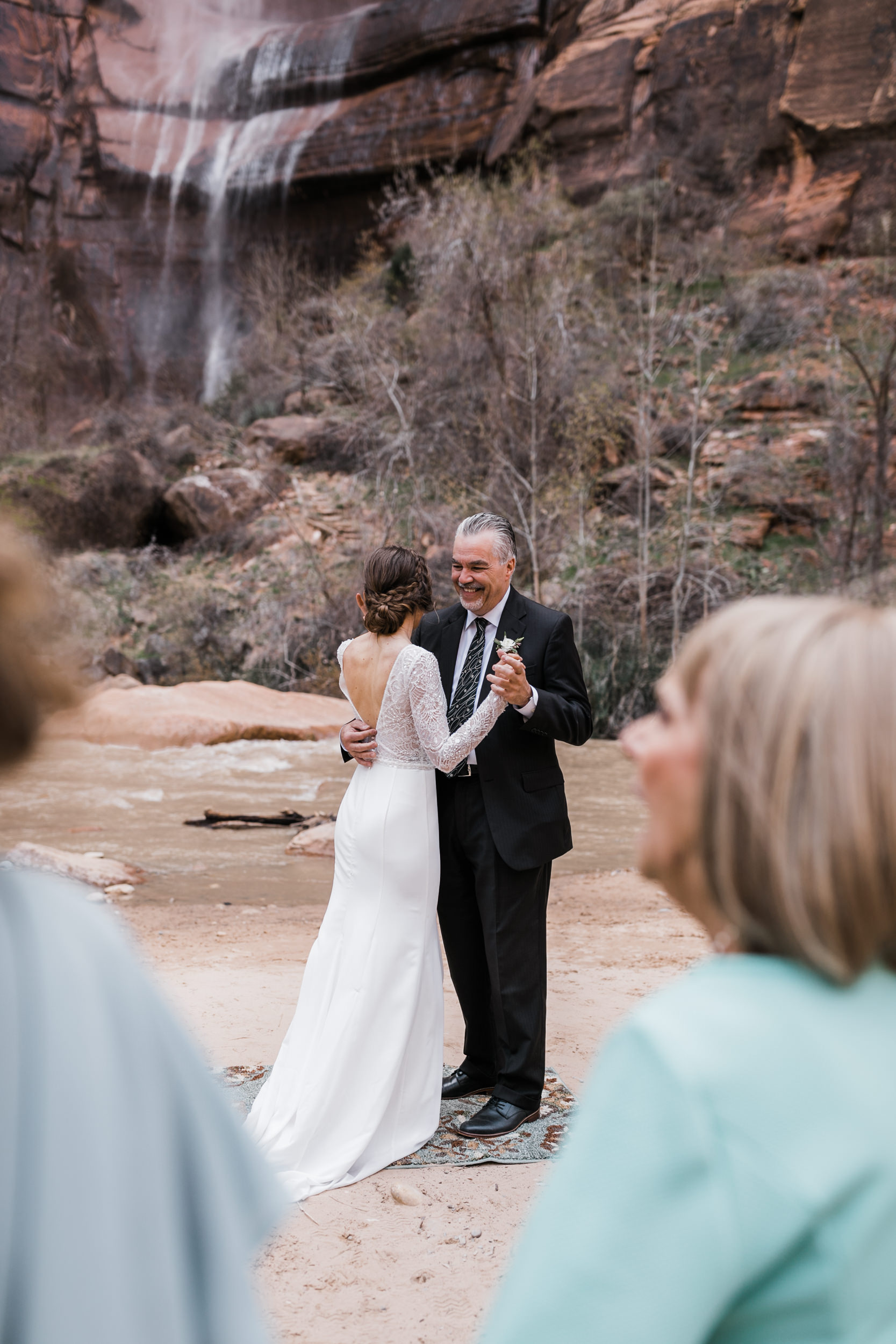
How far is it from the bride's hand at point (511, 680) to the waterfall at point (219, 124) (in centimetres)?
2947

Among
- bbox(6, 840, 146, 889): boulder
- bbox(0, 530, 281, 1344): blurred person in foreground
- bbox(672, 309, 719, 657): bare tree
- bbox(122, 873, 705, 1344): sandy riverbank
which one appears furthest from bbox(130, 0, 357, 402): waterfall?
bbox(0, 530, 281, 1344): blurred person in foreground

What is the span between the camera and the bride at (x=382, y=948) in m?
3.37

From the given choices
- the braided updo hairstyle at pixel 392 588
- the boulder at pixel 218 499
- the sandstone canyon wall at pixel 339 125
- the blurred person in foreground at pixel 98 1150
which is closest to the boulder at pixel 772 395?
the sandstone canyon wall at pixel 339 125

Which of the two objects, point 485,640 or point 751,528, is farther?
point 751,528

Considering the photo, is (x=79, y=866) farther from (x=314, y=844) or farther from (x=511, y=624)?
(x=511, y=624)

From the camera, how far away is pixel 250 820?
10281 mm

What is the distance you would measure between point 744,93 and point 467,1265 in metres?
27.8

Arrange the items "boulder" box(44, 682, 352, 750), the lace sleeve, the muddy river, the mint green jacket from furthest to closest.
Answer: "boulder" box(44, 682, 352, 750), the muddy river, the lace sleeve, the mint green jacket

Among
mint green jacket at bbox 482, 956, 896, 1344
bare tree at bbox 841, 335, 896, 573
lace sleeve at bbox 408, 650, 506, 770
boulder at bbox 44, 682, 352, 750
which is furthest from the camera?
bare tree at bbox 841, 335, 896, 573

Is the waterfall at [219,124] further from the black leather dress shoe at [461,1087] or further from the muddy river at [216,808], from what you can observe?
the black leather dress shoe at [461,1087]

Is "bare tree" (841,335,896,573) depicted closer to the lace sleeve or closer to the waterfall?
the lace sleeve

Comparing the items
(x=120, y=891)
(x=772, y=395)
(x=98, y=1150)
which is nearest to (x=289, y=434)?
(x=772, y=395)

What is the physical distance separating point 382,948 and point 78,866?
202 inches

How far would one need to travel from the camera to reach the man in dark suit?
12.1 feet
